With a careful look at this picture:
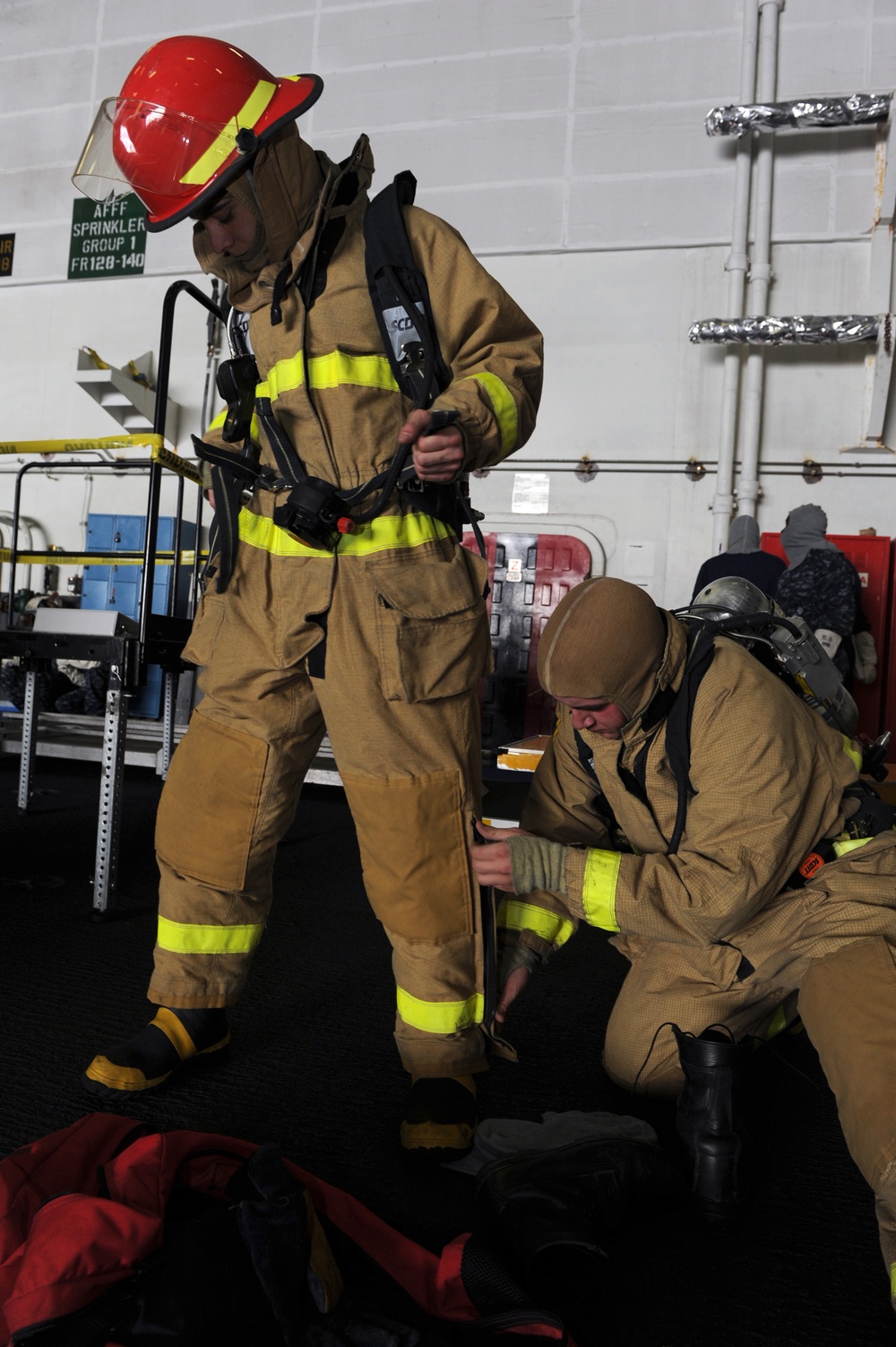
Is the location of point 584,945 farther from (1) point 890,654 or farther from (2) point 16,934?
→ (1) point 890,654

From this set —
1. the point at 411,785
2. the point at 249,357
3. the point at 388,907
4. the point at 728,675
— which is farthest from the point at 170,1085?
the point at 249,357

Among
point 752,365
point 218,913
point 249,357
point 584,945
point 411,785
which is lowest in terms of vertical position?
point 584,945

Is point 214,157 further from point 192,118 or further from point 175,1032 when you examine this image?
point 175,1032

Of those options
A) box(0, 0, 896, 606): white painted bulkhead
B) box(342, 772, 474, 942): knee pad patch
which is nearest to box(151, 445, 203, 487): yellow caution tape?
box(342, 772, 474, 942): knee pad patch

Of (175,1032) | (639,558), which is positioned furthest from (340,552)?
(639,558)

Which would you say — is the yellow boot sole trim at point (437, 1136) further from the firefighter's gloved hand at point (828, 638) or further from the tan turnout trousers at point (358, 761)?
the firefighter's gloved hand at point (828, 638)

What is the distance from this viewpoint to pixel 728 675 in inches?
61.7

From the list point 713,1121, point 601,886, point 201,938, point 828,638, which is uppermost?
point 828,638

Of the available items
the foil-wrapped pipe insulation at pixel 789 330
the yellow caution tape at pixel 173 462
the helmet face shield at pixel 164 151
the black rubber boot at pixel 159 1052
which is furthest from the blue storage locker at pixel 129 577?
the helmet face shield at pixel 164 151

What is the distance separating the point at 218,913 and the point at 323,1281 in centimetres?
75

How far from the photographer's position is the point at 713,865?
4.87 ft

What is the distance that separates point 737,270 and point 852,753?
18.2 ft

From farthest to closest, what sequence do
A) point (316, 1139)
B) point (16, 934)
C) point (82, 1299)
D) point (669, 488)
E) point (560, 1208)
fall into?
point (669, 488), point (16, 934), point (316, 1139), point (560, 1208), point (82, 1299)

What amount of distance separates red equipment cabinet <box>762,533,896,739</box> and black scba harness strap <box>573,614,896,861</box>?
4.71 meters
